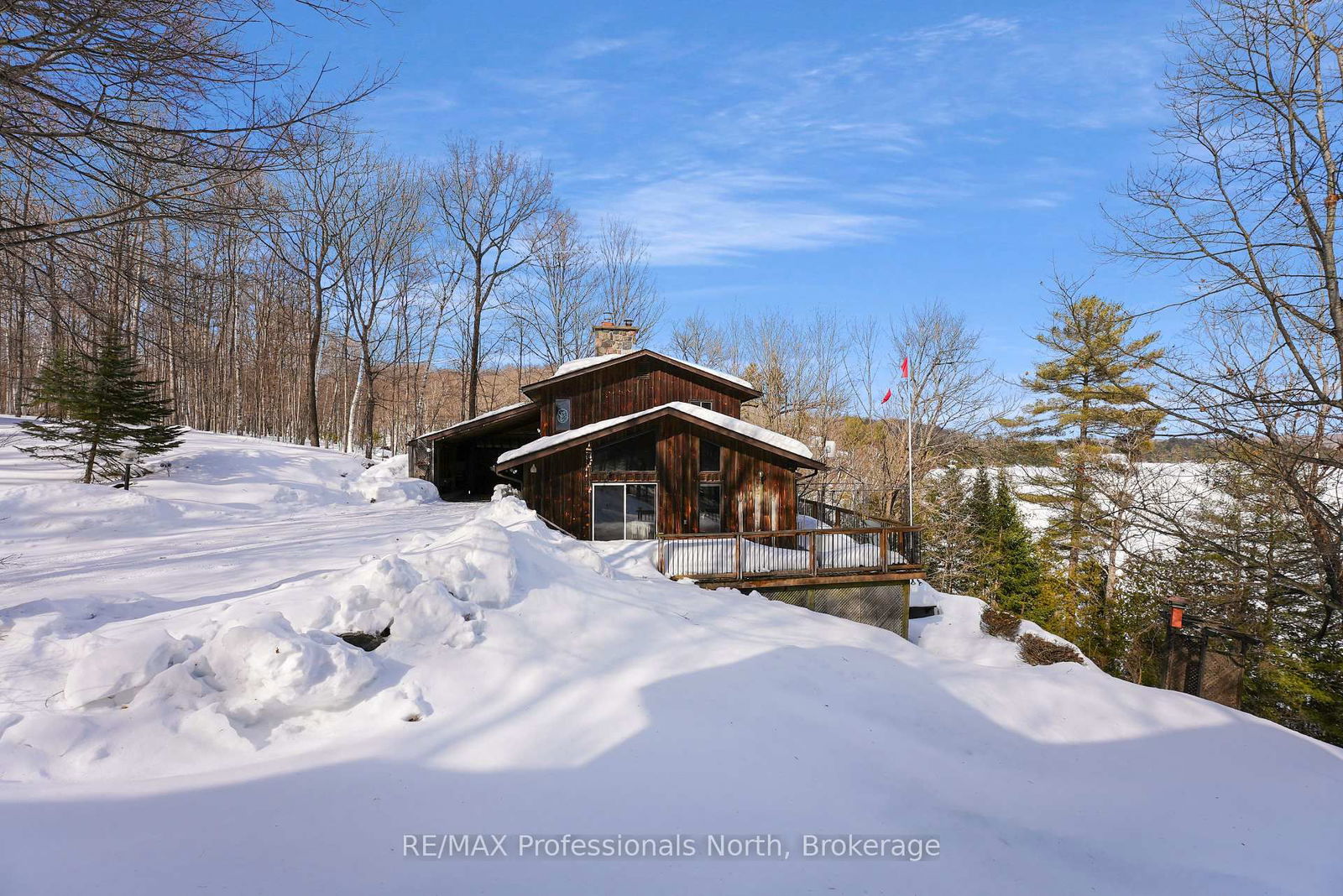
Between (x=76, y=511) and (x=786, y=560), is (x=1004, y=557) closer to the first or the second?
(x=786, y=560)

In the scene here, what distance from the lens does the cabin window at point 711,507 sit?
50.5ft

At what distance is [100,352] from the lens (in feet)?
48.6

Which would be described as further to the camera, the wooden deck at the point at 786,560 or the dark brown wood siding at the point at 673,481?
the dark brown wood siding at the point at 673,481

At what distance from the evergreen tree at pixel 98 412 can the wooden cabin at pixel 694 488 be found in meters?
7.66

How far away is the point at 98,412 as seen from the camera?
14344 mm

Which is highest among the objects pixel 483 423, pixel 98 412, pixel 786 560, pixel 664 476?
pixel 483 423

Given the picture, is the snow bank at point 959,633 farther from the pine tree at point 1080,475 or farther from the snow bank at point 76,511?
the snow bank at point 76,511

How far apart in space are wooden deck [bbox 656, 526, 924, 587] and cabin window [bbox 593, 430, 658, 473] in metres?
3.25

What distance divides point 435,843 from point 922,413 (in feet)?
94.4

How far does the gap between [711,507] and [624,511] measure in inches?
91.9

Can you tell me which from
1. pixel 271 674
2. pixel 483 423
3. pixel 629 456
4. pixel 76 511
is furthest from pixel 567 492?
pixel 271 674

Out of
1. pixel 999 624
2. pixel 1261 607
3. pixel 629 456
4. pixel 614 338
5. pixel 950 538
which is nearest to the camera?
pixel 1261 607

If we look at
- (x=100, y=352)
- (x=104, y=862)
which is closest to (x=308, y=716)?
(x=104, y=862)

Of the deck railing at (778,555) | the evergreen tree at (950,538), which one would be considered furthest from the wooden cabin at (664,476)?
the evergreen tree at (950,538)
